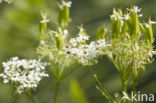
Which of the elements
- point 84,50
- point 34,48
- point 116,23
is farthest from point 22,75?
point 34,48

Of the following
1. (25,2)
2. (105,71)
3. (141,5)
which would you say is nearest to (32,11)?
(25,2)

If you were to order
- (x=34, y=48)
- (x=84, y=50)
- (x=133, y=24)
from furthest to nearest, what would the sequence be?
(x=34, y=48)
(x=84, y=50)
(x=133, y=24)

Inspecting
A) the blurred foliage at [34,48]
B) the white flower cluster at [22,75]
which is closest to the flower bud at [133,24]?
the white flower cluster at [22,75]

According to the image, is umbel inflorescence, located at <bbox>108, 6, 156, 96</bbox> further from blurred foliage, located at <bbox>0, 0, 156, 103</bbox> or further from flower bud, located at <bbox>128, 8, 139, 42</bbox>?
blurred foliage, located at <bbox>0, 0, 156, 103</bbox>

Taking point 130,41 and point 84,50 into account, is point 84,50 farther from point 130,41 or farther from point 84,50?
point 130,41

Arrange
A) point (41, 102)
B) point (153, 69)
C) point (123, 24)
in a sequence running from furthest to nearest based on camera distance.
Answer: point (153, 69), point (41, 102), point (123, 24)

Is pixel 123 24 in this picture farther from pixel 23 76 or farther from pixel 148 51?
pixel 23 76

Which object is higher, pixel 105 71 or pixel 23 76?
pixel 105 71

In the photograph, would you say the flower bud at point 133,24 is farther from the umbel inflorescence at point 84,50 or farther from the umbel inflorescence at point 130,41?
the umbel inflorescence at point 84,50
